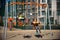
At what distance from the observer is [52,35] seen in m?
3.01

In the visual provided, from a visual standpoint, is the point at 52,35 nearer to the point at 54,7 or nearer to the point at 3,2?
the point at 54,7

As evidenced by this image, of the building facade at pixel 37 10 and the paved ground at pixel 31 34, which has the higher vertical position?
the building facade at pixel 37 10

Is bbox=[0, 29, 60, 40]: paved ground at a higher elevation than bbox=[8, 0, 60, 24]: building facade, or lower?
lower

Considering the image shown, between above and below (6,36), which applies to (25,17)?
above

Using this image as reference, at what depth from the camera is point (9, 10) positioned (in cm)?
304

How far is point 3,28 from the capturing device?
9.83 feet

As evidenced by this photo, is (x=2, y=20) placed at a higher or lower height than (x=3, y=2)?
lower

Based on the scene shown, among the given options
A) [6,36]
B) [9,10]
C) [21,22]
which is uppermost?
[9,10]

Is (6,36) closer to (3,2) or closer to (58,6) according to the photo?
(3,2)

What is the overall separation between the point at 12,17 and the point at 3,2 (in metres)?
0.32

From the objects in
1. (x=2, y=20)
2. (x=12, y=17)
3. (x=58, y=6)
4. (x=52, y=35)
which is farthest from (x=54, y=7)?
(x=2, y=20)

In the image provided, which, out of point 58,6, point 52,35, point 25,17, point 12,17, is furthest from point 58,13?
point 12,17

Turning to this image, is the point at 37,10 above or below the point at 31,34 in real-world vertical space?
above

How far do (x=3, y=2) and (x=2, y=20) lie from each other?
1.08 ft
